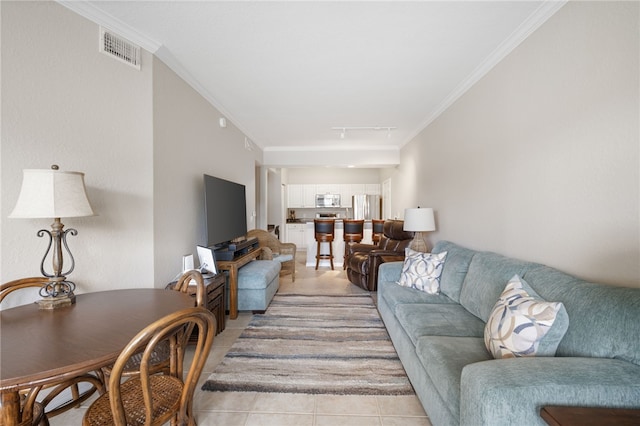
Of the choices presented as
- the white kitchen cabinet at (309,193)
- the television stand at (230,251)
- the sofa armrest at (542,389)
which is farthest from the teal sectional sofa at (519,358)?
the white kitchen cabinet at (309,193)

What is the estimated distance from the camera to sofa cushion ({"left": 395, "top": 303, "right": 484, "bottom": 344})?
1.75 metres

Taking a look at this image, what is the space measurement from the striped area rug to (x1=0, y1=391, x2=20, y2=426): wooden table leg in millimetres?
1071

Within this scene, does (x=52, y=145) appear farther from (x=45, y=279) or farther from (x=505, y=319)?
(x=505, y=319)

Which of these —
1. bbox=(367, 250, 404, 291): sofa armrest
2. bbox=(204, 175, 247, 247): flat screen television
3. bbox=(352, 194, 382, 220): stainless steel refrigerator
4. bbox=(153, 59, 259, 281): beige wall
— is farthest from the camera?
bbox=(352, 194, 382, 220): stainless steel refrigerator

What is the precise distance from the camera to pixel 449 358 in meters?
1.41

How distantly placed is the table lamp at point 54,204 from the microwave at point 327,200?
23.1ft

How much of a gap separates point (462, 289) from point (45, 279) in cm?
286

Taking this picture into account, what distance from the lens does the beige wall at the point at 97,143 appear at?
5.00 feet

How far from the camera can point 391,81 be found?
9.33 ft

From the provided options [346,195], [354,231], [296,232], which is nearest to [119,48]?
[354,231]

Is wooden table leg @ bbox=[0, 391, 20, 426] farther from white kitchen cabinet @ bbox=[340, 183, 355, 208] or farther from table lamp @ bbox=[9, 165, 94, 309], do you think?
white kitchen cabinet @ bbox=[340, 183, 355, 208]

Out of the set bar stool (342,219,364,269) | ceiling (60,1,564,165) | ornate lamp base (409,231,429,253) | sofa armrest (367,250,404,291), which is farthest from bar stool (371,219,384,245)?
ceiling (60,1,564,165)

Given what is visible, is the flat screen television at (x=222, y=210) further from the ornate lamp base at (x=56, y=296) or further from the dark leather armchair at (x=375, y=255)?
the dark leather armchair at (x=375, y=255)

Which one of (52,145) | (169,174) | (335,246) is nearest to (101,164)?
(52,145)
